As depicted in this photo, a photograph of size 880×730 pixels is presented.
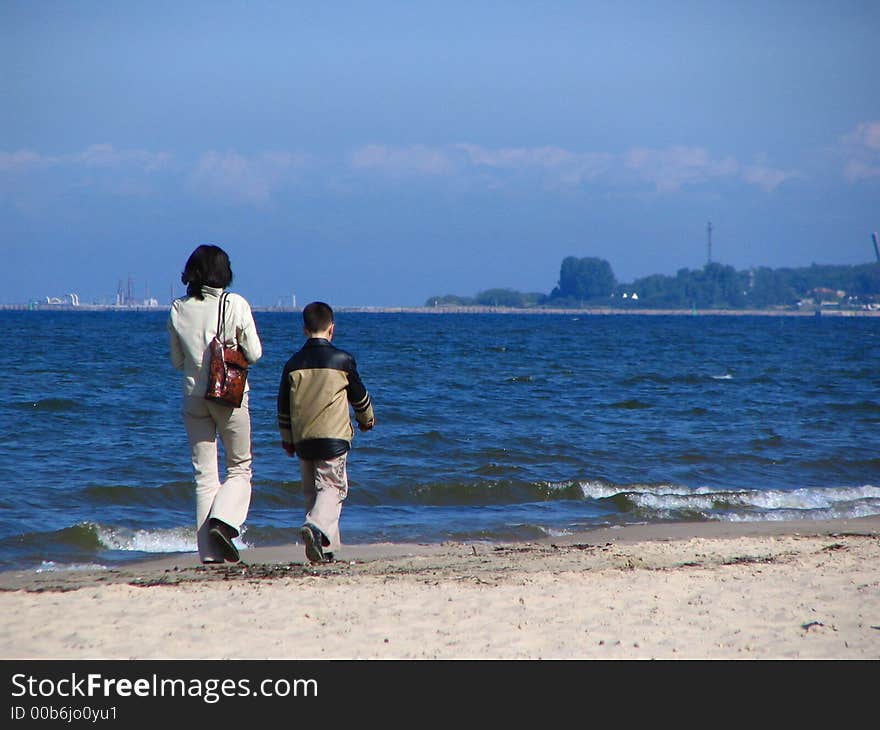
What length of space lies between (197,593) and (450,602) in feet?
4.52

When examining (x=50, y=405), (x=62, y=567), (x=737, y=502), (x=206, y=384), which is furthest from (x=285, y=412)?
(x=50, y=405)

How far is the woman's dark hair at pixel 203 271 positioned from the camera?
6.05 meters

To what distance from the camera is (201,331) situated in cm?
604

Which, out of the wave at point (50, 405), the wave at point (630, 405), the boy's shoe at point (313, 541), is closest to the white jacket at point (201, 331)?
the boy's shoe at point (313, 541)

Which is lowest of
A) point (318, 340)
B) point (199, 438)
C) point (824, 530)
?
point (824, 530)

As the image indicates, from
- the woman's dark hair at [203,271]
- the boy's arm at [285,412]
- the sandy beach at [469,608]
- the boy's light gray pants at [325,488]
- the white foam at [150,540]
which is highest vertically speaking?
the woman's dark hair at [203,271]

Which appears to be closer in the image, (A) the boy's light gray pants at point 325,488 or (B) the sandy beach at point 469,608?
(B) the sandy beach at point 469,608

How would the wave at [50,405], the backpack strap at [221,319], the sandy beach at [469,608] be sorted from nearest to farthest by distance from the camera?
1. the sandy beach at [469,608]
2. the backpack strap at [221,319]
3. the wave at [50,405]

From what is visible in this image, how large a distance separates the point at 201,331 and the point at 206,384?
1.02ft

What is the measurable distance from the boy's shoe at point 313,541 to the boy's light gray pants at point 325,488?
0.04m

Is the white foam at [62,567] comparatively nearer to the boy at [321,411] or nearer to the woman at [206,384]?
the woman at [206,384]

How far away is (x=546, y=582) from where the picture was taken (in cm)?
612
